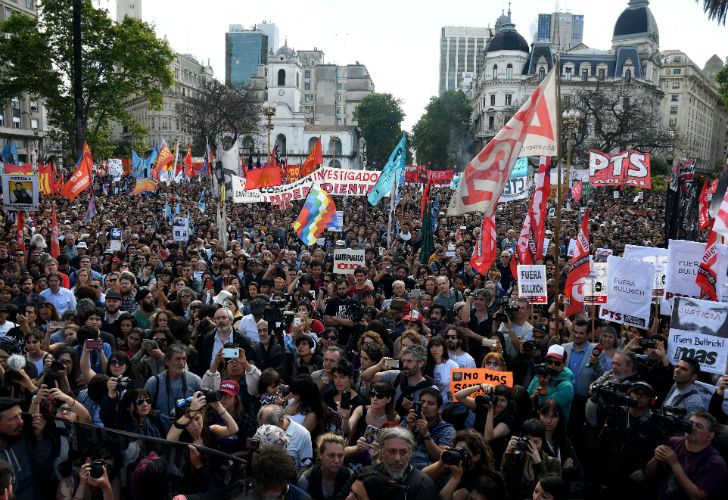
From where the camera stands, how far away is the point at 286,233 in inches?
764

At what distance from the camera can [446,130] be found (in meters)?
98.5

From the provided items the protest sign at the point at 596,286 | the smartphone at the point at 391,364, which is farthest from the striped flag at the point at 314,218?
the smartphone at the point at 391,364

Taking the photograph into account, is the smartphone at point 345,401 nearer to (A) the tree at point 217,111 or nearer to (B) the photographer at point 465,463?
(B) the photographer at point 465,463

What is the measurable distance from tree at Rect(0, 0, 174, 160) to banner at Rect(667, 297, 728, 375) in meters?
36.4

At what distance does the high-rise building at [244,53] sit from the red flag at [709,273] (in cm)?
13761

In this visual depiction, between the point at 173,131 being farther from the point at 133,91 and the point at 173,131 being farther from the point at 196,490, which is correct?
the point at 196,490

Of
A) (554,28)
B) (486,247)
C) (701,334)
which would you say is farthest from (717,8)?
(554,28)

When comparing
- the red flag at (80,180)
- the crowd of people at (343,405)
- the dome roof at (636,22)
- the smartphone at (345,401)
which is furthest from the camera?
the dome roof at (636,22)

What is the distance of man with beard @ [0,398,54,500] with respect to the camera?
13.0ft

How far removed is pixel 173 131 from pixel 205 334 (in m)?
104

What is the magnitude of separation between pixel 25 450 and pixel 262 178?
14314mm

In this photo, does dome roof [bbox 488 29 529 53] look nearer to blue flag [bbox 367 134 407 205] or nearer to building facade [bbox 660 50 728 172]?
building facade [bbox 660 50 728 172]

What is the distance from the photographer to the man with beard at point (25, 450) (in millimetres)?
3955

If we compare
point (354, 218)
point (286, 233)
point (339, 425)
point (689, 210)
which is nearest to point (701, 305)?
point (339, 425)
